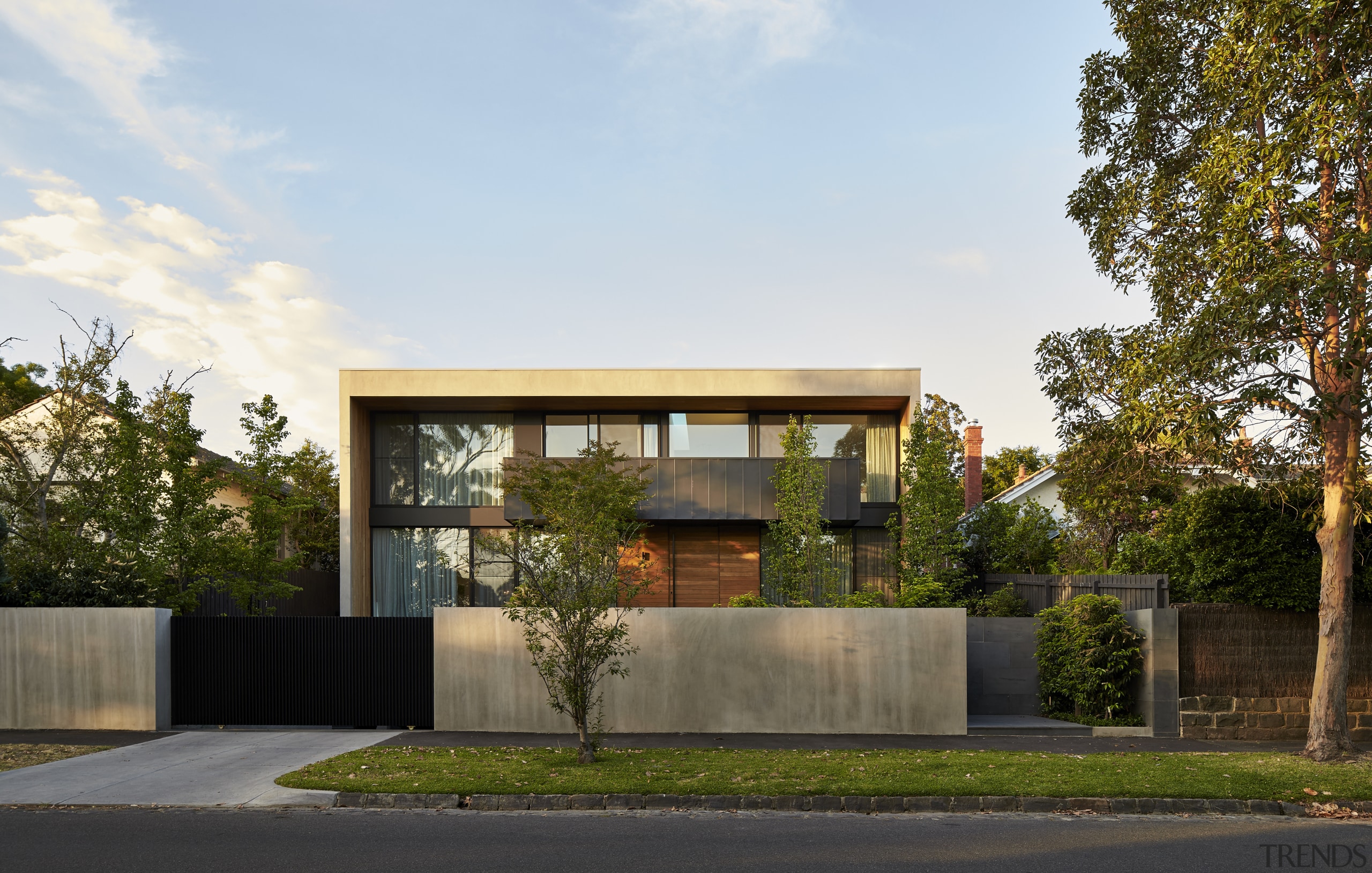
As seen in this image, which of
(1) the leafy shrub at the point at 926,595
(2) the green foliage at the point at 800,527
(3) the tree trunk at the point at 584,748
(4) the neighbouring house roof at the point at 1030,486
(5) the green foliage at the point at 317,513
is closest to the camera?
(3) the tree trunk at the point at 584,748

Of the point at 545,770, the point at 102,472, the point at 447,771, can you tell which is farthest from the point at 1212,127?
the point at 102,472

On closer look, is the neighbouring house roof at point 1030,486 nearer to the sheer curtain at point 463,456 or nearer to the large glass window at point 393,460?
the sheer curtain at point 463,456

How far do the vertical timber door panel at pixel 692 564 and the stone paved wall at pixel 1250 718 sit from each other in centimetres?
1073

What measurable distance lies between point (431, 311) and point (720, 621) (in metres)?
9.41

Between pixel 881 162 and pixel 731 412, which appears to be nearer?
pixel 881 162

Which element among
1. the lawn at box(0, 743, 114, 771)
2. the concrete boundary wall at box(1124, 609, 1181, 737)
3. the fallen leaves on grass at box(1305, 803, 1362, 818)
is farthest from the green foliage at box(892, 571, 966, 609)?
the lawn at box(0, 743, 114, 771)

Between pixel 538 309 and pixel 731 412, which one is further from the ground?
pixel 538 309

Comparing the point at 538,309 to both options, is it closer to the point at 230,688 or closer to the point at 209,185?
the point at 209,185

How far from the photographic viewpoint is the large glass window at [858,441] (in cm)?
2170

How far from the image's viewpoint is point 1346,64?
10820mm

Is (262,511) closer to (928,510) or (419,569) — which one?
(419,569)

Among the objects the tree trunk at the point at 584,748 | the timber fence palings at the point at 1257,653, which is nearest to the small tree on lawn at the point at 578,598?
the tree trunk at the point at 584,748

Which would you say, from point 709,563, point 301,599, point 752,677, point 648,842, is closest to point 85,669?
point 301,599
